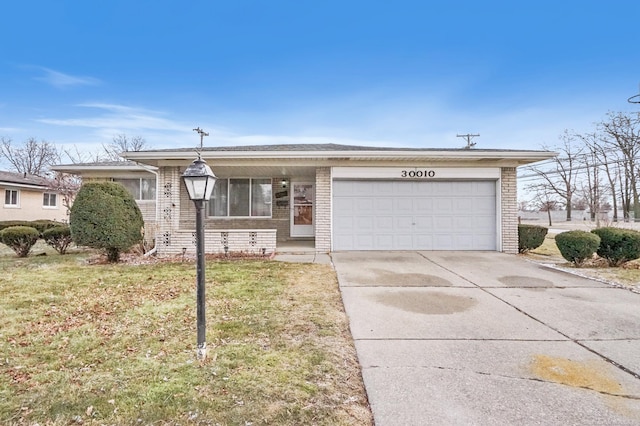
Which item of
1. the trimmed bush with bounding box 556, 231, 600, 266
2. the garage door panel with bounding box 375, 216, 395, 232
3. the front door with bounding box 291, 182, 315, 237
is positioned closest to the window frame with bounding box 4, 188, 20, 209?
the front door with bounding box 291, 182, 315, 237

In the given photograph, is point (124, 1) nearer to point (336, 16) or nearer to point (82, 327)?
point (336, 16)

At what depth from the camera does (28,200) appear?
20641 millimetres

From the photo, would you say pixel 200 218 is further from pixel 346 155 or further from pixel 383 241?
pixel 383 241

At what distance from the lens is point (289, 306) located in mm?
4707

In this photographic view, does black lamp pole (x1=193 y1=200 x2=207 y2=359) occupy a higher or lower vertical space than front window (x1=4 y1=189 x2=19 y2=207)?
lower

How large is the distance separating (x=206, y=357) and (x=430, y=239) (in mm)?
8503

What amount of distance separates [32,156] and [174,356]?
150 ft

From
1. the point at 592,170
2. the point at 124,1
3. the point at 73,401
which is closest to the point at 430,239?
the point at 73,401

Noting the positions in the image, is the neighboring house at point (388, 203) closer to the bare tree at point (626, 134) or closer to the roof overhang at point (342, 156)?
the roof overhang at point (342, 156)

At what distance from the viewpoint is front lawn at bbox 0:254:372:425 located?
2.29m

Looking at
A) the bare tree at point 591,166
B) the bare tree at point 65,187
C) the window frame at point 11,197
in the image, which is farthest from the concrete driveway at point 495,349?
the bare tree at point 591,166

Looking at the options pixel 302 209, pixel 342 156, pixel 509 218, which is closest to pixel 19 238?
pixel 302 209

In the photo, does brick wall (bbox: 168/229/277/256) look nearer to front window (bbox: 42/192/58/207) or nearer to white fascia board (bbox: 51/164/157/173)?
white fascia board (bbox: 51/164/157/173)

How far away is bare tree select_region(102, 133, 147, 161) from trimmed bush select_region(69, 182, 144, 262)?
97.6ft
